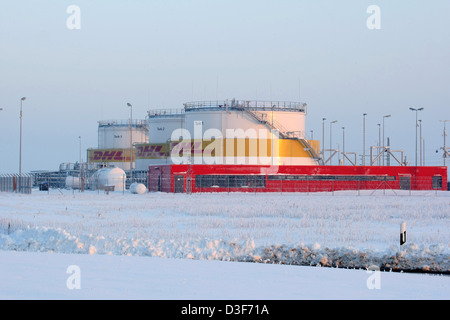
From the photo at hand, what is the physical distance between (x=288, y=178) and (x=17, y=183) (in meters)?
24.5

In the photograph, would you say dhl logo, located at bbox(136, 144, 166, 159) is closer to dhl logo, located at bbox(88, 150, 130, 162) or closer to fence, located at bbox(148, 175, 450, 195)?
dhl logo, located at bbox(88, 150, 130, 162)

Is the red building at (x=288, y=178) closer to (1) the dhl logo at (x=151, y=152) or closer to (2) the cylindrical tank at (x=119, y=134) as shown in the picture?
(1) the dhl logo at (x=151, y=152)

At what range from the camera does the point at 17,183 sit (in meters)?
64.5

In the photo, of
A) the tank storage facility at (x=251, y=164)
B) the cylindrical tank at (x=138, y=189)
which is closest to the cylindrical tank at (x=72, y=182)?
the tank storage facility at (x=251, y=164)

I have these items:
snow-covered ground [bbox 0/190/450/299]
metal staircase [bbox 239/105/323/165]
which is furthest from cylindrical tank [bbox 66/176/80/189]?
snow-covered ground [bbox 0/190/450/299]

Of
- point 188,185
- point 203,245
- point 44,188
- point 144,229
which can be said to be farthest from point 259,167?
point 203,245

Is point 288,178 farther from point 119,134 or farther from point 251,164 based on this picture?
point 119,134

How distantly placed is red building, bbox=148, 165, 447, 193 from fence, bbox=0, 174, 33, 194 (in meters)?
11.1

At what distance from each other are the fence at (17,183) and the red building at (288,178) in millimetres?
11120

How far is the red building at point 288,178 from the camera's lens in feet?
206

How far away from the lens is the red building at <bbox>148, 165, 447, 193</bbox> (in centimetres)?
6275

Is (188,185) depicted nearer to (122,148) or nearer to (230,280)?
(122,148)

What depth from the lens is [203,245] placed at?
60.1 feet

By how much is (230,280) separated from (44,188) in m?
69.3
